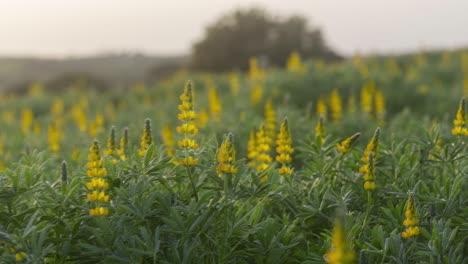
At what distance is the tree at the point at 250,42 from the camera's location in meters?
23.8

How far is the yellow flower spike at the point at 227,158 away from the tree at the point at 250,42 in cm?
2086

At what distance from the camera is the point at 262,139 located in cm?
363

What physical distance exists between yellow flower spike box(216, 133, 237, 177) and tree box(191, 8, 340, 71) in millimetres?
20862

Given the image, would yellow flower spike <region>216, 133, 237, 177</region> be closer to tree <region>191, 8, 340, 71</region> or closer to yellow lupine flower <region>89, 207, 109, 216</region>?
yellow lupine flower <region>89, 207, 109, 216</region>

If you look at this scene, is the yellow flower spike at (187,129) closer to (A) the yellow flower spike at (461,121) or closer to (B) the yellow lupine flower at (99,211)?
(B) the yellow lupine flower at (99,211)

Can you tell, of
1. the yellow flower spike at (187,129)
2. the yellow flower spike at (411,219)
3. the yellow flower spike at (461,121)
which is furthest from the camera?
the yellow flower spike at (461,121)

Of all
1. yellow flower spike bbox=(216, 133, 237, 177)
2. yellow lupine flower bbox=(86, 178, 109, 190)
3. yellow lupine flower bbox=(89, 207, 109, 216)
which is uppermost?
yellow flower spike bbox=(216, 133, 237, 177)

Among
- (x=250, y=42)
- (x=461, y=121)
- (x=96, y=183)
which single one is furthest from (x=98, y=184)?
(x=250, y=42)

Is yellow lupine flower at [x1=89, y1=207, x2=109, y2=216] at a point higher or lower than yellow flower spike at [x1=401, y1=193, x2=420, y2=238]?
higher

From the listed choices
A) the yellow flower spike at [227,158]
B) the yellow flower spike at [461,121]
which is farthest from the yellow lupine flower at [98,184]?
the yellow flower spike at [461,121]

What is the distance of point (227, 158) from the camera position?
260cm

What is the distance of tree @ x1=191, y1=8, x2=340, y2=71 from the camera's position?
23.8 metres

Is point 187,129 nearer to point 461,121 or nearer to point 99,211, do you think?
point 99,211

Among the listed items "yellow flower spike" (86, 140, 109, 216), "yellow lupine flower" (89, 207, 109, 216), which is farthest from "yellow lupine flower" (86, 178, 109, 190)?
"yellow lupine flower" (89, 207, 109, 216)
